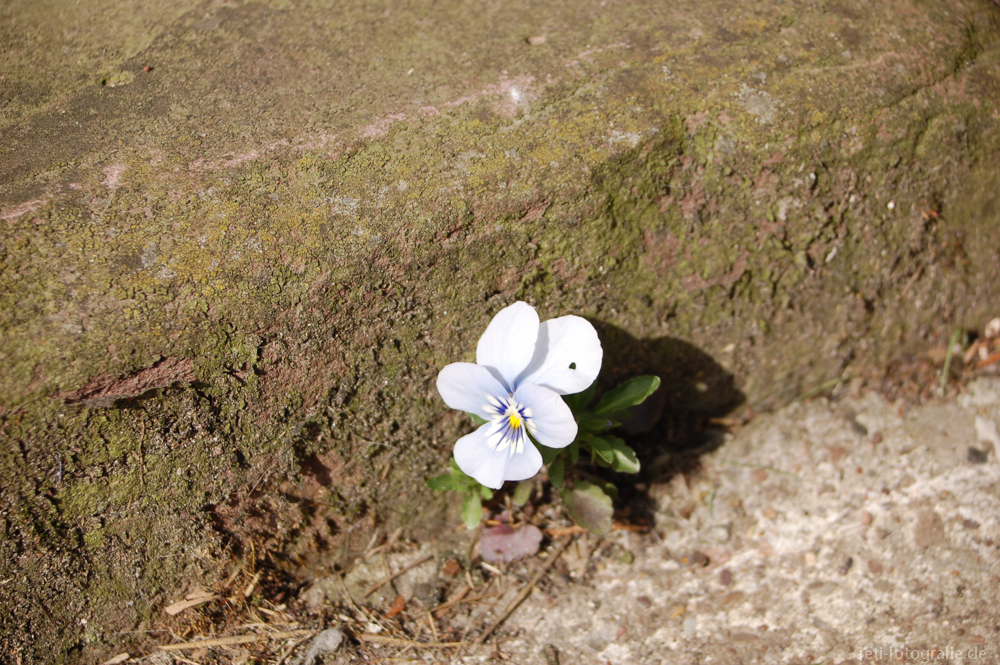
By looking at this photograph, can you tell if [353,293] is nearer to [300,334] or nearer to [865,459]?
[300,334]

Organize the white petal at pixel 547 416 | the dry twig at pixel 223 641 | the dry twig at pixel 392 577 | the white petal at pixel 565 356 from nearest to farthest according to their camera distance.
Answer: the white petal at pixel 547 416
the white petal at pixel 565 356
the dry twig at pixel 223 641
the dry twig at pixel 392 577

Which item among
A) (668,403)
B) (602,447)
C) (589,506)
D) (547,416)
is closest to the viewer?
(547,416)

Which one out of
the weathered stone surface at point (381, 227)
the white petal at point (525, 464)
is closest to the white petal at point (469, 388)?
the white petal at point (525, 464)

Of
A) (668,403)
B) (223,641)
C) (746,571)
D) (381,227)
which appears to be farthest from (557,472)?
→ (223,641)

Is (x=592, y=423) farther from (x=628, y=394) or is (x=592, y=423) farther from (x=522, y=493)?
(x=522, y=493)

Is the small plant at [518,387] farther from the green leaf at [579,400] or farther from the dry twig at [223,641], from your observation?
the dry twig at [223,641]

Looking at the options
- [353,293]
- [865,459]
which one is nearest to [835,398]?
[865,459]
